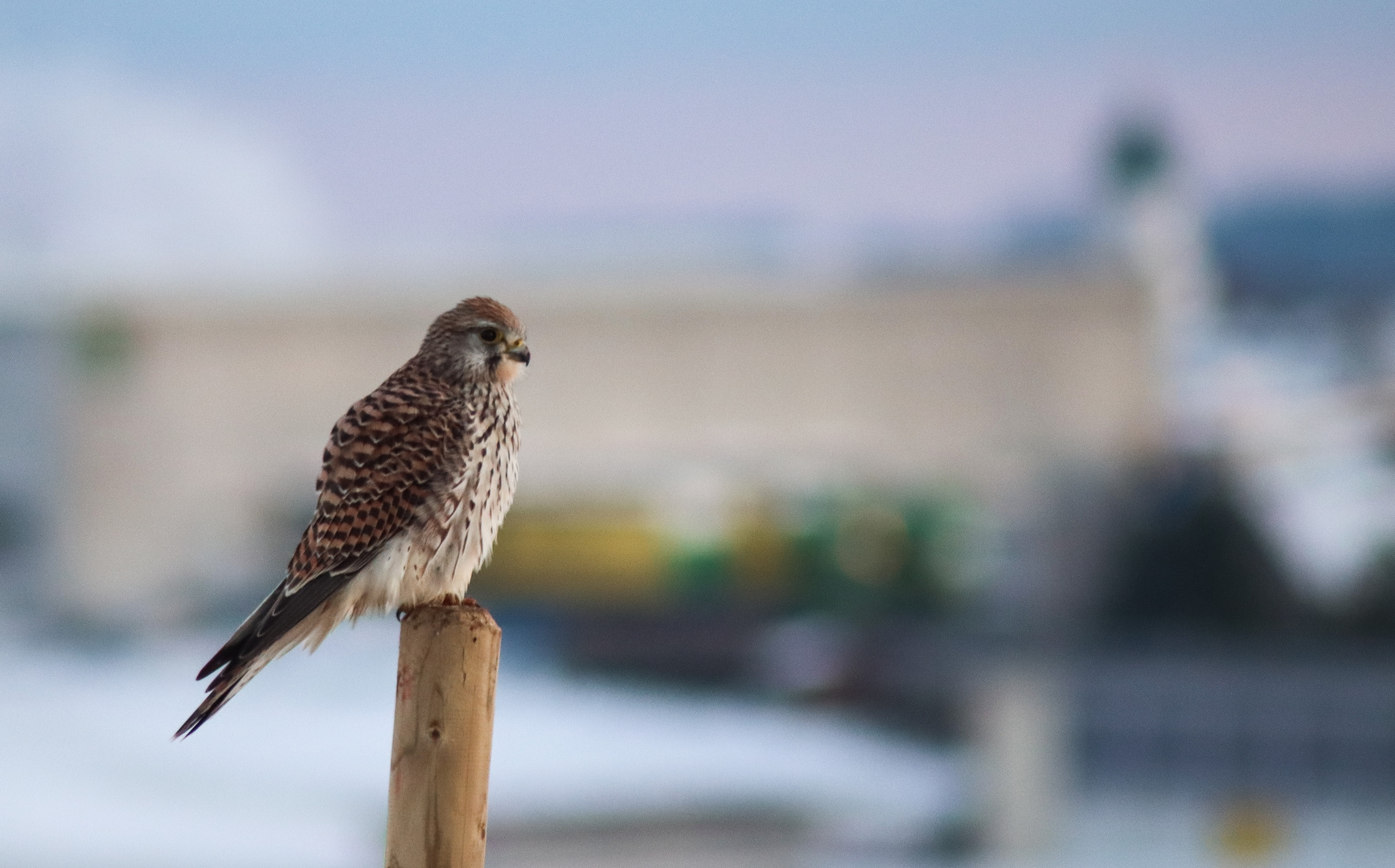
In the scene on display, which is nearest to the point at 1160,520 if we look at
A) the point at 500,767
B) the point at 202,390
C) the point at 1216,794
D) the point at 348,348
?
the point at 1216,794

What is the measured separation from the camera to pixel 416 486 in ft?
5.28

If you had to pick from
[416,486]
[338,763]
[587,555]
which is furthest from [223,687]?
[587,555]

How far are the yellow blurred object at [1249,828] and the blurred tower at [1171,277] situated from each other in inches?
208

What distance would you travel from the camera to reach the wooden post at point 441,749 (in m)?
1.41

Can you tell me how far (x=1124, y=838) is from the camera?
58.5 ft

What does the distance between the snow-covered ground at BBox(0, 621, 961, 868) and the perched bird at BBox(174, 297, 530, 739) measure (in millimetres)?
12008

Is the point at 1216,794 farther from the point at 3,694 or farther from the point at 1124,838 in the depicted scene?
the point at 3,694

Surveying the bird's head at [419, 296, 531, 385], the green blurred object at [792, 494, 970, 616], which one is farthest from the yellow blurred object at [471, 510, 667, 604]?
the bird's head at [419, 296, 531, 385]

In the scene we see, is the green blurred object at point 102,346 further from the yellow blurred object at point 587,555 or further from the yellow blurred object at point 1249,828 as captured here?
the yellow blurred object at point 1249,828

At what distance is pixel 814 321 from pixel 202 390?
28.7 ft

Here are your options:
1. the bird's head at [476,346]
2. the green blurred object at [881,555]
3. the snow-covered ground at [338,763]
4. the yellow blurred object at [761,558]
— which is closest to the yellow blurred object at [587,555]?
the yellow blurred object at [761,558]

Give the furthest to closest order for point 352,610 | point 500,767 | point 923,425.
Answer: point 923,425
point 500,767
point 352,610

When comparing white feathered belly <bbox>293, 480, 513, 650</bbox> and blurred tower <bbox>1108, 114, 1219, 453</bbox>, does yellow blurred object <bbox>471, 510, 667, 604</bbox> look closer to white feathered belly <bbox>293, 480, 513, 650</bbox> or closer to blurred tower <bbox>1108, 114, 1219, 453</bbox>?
blurred tower <bbox>1108, 114, 1219, 453</bbox>

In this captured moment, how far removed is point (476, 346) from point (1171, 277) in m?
22.6
